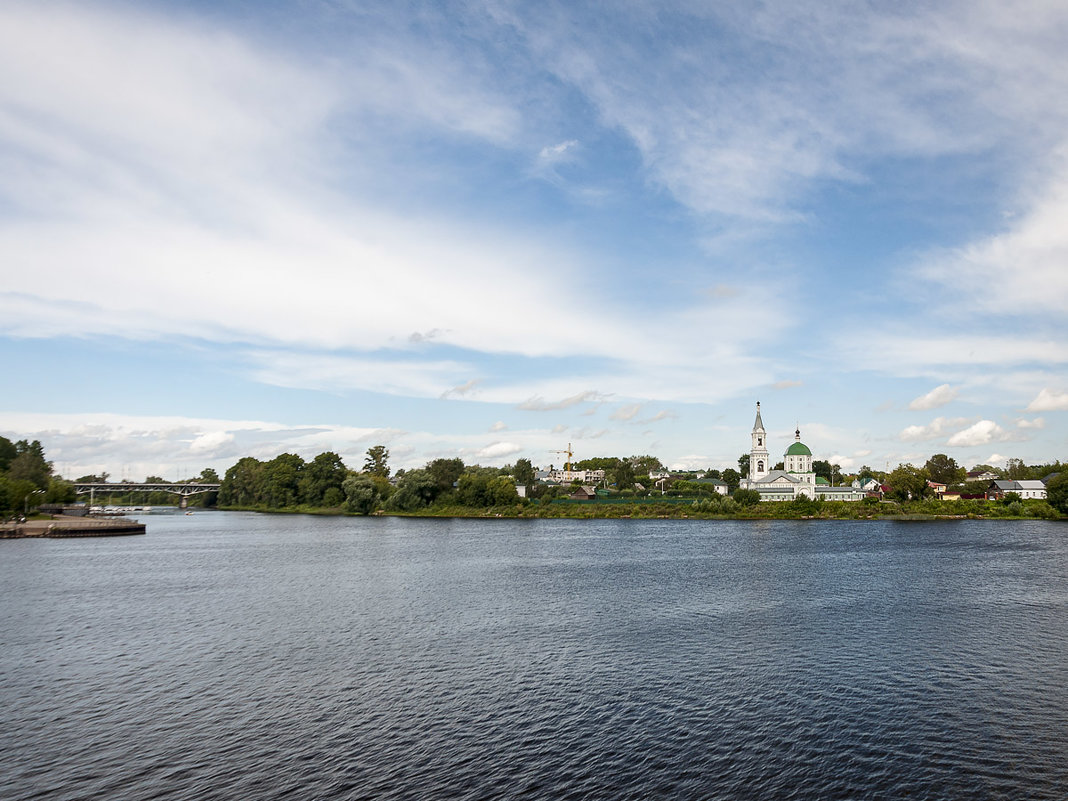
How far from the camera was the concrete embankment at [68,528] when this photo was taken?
10837 cm

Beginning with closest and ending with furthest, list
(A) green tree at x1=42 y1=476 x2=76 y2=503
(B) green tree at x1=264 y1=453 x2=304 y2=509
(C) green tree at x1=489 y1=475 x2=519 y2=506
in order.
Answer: (A) green tree at x1=42 y1=476 x2=76 y2=503 < (C) green tree at x1=489 y1=475 x2=519 y2=506 < (B) green tree at x1=264 y1=453 x2=304 y2=509

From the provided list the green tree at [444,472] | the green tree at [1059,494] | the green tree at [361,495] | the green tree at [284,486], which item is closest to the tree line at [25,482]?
the green tree at [284,486]

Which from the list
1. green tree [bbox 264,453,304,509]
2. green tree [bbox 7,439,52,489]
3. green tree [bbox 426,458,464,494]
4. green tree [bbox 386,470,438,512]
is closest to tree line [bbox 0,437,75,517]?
green tree [bbox 7,439,52,489]

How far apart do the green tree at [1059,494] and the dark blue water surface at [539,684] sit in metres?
78.4

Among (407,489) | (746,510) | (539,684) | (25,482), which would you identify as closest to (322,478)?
(407,489)

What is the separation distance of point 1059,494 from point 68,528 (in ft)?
585

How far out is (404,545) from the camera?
Answer: 91.6m

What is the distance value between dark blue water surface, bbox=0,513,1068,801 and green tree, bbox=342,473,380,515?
100 metres

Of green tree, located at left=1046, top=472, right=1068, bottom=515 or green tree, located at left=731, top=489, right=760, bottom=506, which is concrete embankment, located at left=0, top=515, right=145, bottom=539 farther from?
green tree, located at left=1046, top=472, right=1068, bottom=515

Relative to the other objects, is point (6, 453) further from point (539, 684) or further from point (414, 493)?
point (539, 684)

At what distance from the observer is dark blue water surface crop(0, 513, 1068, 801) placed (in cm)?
2116

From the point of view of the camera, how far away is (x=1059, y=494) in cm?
12612

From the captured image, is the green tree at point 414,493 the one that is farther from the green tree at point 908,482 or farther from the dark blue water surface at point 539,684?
the green tree at point 908,482

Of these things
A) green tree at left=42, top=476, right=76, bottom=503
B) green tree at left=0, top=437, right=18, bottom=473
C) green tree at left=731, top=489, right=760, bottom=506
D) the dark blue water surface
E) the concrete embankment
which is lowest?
the dark blue water surface
